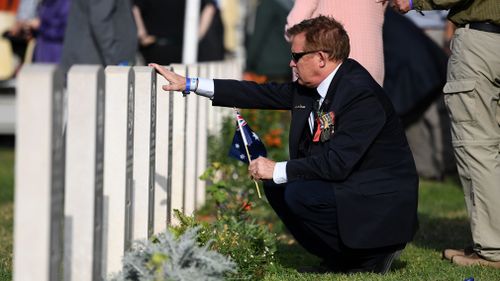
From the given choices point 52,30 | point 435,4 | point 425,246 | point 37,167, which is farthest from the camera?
point 52,30

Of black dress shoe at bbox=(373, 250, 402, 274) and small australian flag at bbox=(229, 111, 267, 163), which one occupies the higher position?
small australian flag at bbox=(229, 111, 267, 163)

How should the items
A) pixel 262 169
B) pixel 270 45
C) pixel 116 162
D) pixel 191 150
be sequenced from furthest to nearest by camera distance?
pixel 270 45 → pixel 191 150 → pixel 262 169 → pixel 116 162

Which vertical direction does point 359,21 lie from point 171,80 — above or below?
above

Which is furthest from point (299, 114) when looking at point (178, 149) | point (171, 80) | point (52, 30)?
point (52, 30)

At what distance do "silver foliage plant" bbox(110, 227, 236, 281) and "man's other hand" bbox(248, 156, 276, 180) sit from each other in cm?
69

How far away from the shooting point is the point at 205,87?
5.26 m

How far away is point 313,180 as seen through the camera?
5.03 m

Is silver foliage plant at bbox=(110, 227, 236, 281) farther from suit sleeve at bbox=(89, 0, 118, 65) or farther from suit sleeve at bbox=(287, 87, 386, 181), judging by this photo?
suit sleeve at bbox=(89, 0, 118, 65)

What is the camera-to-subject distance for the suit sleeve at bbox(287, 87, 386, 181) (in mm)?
4863

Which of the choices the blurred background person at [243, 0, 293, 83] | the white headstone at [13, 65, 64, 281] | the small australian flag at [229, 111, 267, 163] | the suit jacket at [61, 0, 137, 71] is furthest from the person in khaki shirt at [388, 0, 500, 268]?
the blurred background person at [243, 0, 293, 83]

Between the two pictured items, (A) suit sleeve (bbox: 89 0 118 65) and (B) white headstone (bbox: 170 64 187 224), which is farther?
(A) suit sleeve (bbox: 89 0 118 65)

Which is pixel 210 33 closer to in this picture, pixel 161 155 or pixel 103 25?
pixel 103 25

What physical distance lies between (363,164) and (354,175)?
0.23ft

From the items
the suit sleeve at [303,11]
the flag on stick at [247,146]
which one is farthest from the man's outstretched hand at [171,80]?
the suit sleeve at [303,11]
